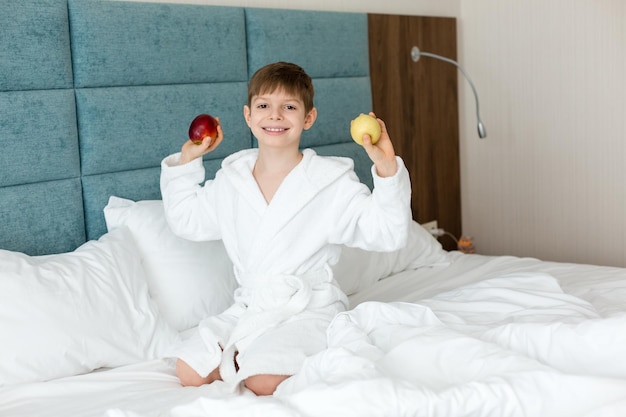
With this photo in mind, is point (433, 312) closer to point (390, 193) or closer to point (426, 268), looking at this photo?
point (390, 193)

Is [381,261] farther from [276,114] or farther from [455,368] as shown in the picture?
[455,368]

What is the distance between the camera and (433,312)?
2166 mm

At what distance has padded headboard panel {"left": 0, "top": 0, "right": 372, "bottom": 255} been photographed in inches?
86.2

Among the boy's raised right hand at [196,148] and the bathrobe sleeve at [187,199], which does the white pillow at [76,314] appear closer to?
the bathrobe sleeve at [187,199]

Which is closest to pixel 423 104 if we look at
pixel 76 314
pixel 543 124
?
pixel 543 124

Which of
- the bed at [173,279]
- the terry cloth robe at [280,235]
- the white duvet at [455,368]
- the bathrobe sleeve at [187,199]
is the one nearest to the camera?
the white duvet at [455,368]

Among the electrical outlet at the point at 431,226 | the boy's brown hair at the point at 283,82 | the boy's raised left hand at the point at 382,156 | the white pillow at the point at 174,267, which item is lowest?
the electrical outlet at the point at 431,226

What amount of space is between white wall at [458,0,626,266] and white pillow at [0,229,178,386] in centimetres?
228

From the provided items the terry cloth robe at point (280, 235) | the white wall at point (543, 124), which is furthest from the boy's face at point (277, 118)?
the white wall at point (543, 124)

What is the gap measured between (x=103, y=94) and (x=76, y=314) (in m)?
0.73

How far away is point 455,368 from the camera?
1.69 meters

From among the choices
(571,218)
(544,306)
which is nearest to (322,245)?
(544,306)

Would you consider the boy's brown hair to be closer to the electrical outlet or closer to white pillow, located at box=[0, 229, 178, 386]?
white pillow, located at box=[0, 229, 178, 386]

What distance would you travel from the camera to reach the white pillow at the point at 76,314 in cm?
188
